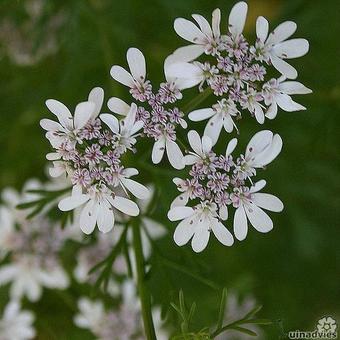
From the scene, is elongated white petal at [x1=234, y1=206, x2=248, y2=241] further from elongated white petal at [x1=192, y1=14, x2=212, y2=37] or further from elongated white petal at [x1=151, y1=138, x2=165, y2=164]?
elongated white petal at [x1=192, y1=14, x2=212, y2=37]

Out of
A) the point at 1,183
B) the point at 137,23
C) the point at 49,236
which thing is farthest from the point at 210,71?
the point at 1,183

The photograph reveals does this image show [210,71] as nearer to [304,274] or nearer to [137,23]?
[137,23]

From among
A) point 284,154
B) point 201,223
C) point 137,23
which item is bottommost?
point 201,223

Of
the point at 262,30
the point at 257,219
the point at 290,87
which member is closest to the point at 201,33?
the point at 262,30

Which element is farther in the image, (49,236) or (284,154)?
(284,154)

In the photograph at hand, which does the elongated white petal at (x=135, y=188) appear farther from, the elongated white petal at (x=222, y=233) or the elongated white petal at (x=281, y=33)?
the elongated white petal at (x=281, y=33)

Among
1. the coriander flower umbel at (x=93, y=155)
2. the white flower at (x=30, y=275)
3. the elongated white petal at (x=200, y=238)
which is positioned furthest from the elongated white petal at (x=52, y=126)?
the white flower at (x=30, y=275)

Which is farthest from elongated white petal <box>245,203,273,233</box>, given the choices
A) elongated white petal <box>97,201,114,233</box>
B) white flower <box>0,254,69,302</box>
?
white flower <box>0,254,69,302</box>
